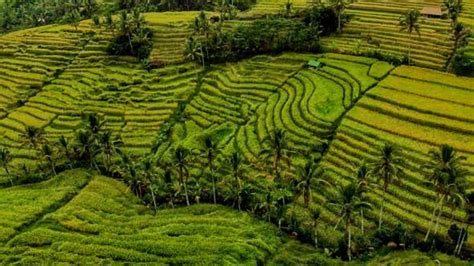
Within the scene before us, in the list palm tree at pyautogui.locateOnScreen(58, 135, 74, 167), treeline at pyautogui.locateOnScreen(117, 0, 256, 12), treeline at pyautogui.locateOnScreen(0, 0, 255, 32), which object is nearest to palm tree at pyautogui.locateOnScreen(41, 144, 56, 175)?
palm tree at pyautogui.locateOnScreen(58, 135, 74, 167)

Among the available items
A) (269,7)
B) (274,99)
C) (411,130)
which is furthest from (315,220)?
(269,7)

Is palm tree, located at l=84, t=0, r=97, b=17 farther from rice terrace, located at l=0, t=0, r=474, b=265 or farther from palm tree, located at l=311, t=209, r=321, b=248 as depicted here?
palm tree, located at l=311, t=209, r=321, b=248

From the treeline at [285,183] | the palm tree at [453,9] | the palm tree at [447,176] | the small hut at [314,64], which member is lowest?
the treeline at [285,183]

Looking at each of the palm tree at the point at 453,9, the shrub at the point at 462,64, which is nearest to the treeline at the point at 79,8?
the palm tree at the point at 453,9

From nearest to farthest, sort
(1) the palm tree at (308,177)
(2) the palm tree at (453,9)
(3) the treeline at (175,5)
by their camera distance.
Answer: (1) the palm tree at (308,177) → (2) the palm tree at (453,9) → (3) the treeline at (175,5)

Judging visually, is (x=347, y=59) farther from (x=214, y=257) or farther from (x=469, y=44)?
(x=214, y=257)

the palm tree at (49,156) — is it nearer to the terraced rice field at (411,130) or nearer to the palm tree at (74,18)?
the terraced rice field at (411,130)

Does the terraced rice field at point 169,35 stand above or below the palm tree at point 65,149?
above

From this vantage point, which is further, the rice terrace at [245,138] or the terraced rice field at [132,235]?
the rice terrace at [245,138]

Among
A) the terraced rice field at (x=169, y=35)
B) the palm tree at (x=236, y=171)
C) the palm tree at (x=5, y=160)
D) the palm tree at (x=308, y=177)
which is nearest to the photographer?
the palm tree at (x=308, y=177)
